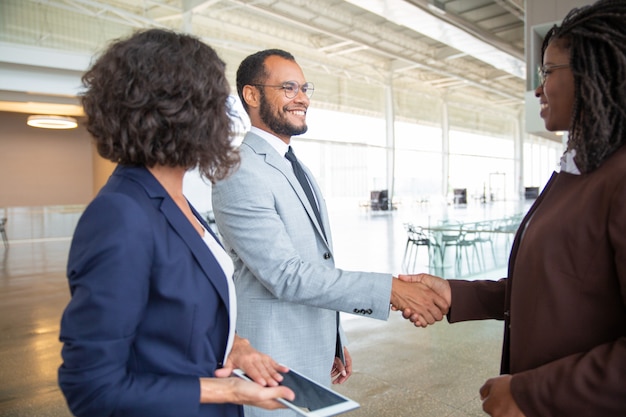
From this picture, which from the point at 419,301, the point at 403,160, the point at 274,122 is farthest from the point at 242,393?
the point at 403,160

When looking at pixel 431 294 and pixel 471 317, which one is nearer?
pixel 471 317

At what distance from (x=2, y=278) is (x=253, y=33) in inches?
456

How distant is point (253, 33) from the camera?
1680 cm

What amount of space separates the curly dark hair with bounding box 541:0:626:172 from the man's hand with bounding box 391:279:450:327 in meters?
0.81

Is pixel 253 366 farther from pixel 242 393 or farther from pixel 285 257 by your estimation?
pixel 285 257

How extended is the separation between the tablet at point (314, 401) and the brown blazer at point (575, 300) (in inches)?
14.9

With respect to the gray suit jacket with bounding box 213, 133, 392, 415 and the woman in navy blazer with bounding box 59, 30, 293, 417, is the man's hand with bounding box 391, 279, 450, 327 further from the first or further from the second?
the woman in navy blazer with bounding box 59, 30, 293, 417

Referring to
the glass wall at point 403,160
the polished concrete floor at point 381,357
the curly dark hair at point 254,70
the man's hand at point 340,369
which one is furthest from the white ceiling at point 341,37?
the man's hand at point 340,369

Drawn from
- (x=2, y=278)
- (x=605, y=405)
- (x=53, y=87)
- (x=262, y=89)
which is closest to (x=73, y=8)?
(x=53, y=87)

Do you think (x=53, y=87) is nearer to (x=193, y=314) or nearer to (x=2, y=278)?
(x=2, y=278)

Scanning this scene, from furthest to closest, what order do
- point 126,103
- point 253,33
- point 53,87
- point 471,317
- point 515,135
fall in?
1. point 515,135
2. point 253,33
3. point 53,87
4. point 471,317
5. point 126,103

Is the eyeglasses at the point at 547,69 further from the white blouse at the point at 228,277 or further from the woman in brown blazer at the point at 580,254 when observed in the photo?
the white blouse at the point at 228,277

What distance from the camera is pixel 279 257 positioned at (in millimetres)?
1557

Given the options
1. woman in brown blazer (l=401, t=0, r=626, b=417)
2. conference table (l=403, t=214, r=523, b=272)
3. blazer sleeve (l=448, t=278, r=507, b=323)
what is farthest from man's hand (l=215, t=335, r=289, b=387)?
conference table (l=403, t=214, r=523, b=272)
